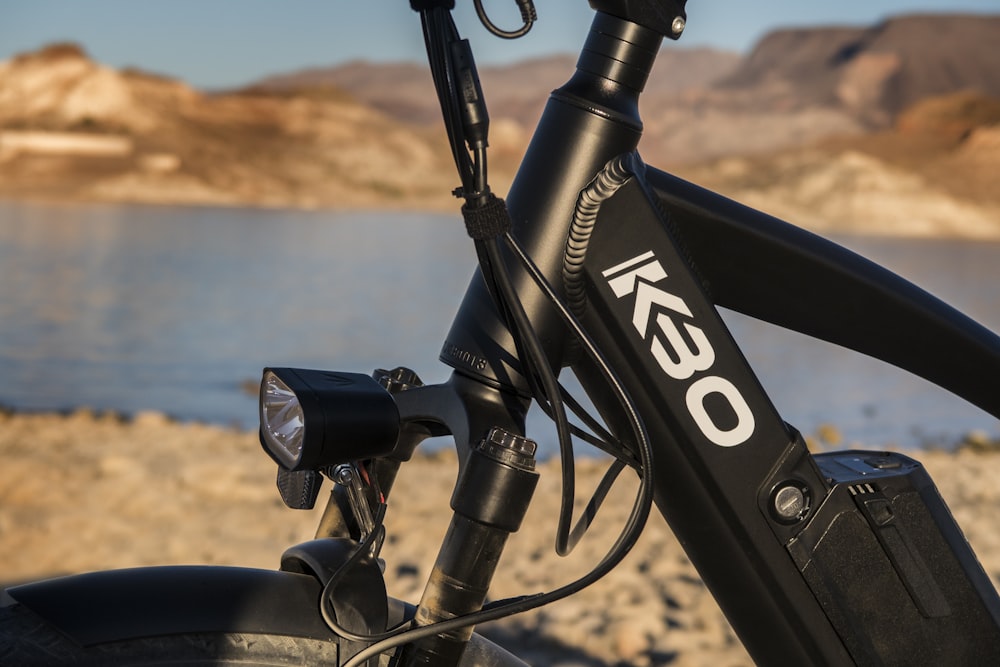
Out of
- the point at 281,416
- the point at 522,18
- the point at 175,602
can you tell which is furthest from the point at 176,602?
the point at 522,18

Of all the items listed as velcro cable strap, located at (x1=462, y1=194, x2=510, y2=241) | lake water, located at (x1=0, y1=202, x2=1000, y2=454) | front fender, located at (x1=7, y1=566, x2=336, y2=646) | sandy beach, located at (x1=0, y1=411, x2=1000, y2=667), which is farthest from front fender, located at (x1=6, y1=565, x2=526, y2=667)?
lake water, located at (x1=0, y1=202, x2=1000, y2=454)

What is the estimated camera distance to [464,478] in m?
1.16

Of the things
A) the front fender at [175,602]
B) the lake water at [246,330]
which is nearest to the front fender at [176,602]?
the front fender at [175,602]

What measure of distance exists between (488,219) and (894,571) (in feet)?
2.28

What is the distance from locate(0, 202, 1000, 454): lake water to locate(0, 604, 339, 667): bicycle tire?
548cm

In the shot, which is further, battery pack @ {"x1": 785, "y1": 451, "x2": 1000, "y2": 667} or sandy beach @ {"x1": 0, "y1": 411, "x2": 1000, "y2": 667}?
sandy beach @ {"x1": 0, "y1": 411, "x2": 1000, "y2": 667}

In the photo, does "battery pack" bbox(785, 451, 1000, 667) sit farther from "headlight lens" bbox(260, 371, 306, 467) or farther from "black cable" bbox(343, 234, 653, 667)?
"headlight lens" bbox(260, 371, 306, 467)

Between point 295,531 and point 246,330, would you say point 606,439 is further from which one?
point 246,330

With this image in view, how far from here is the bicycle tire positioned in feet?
3.69

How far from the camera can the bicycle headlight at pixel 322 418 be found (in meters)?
1.16

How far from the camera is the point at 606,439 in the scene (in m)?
1.35

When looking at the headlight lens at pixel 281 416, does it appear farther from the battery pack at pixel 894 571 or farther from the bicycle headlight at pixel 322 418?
the battery pack at pixel 894 571

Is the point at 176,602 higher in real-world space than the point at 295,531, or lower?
higher

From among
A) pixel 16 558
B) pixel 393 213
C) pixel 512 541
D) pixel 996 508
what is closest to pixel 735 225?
pixel 512 541
